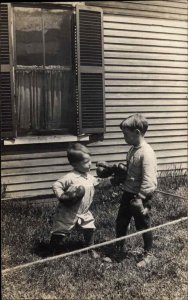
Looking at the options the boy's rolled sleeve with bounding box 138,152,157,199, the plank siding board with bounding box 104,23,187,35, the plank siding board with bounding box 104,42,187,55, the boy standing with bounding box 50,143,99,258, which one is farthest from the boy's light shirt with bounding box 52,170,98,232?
the plank siding board with bounding box 104,23,187,35

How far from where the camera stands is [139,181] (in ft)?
13.5

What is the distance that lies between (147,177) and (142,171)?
0.08 metres

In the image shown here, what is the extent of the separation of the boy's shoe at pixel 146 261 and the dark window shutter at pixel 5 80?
2429 millimetres

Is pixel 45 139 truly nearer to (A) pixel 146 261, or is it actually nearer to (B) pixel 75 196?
(B) pixel 75 196

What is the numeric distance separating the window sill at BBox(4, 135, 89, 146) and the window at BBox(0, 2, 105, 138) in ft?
0.27

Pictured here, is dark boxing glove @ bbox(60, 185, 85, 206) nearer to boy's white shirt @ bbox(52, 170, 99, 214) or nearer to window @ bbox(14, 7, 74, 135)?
boy's white shirt @ bbox(52, 170, 99, 214)

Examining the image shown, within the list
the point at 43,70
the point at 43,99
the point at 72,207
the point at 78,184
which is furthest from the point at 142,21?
the point at 72,207

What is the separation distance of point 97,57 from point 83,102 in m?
0.68

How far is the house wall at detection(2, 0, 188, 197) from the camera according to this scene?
589cm

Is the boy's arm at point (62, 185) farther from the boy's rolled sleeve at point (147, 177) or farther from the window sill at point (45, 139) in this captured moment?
the window sill at point (45, 139)

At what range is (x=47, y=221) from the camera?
5.18 m

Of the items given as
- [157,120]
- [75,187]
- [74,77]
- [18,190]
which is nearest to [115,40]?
[74,77]

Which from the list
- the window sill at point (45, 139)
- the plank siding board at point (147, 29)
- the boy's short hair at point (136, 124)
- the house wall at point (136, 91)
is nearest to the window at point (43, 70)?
the window sill at point (45, 139)

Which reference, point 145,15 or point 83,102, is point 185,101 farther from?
point 83,102
